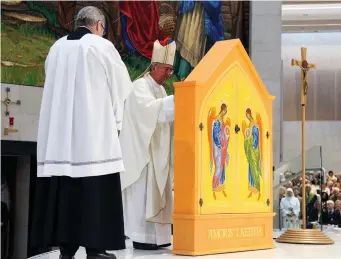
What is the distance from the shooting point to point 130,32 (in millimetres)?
15117

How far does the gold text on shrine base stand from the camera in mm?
6129

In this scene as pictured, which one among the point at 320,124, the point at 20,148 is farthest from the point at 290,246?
the point at 320,124

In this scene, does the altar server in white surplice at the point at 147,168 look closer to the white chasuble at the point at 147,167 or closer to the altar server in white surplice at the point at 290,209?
the white chasuble at the point at 147,167

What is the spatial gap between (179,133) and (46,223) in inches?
60.1

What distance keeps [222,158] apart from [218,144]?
0.15 metres

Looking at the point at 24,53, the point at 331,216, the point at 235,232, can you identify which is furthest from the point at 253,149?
the point at 24,53

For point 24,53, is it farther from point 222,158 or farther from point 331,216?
point 222,158

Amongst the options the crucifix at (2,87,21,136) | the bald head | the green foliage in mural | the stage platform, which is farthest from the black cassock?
the green foliage in mural

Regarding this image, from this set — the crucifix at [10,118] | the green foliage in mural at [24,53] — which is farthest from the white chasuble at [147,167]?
the green foliage in mural at [24,53]

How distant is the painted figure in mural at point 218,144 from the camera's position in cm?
627

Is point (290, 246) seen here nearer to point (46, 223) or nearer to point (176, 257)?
point (176, 257)

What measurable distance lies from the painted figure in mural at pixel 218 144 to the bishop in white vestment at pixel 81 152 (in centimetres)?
120

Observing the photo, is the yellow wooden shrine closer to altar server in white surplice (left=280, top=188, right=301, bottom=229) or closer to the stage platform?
the stage platform

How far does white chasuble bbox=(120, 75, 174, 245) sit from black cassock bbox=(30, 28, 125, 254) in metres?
1.26
